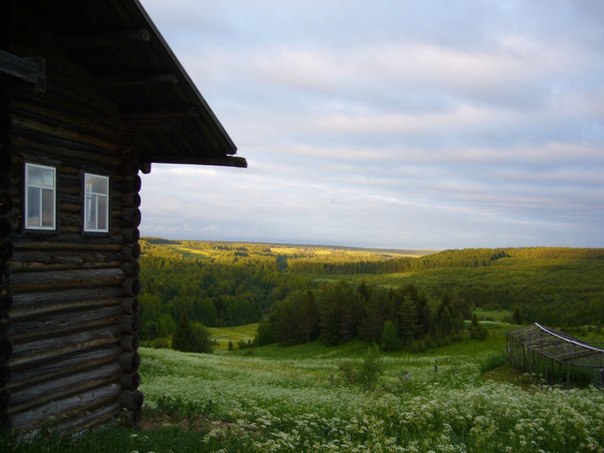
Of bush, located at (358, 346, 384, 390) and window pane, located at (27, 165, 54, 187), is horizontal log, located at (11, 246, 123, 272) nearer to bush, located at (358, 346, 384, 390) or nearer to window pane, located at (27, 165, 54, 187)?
window pane, located at (27, 165, 54, 187)

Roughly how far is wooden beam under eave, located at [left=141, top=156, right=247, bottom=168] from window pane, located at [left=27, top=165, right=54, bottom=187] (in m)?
3.98

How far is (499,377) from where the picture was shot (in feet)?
109

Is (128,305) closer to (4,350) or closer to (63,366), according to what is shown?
(63,366)

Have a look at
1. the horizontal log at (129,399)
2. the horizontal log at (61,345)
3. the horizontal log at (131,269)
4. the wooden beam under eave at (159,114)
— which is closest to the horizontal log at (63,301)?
the horizontal log at (131,269)

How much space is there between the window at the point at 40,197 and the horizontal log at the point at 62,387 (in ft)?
9.54

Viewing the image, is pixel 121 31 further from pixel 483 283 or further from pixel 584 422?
pixel 483 283

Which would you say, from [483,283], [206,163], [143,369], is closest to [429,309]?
[143,369]

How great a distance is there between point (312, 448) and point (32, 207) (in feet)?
21.1

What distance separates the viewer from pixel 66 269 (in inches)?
398

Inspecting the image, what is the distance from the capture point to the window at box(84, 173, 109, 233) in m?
10.7

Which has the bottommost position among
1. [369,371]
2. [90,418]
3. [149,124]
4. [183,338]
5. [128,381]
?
[183,338]

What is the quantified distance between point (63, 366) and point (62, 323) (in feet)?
2.73

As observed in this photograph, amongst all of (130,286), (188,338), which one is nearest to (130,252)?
(130,286)

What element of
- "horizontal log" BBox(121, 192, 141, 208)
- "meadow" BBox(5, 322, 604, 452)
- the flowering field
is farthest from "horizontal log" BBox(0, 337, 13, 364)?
"horizontal log" BBox(121, 192, 141, 208)
